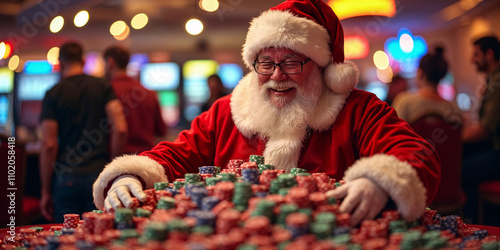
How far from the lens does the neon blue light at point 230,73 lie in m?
10.8

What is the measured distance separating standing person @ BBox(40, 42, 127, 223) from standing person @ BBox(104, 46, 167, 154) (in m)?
0.36

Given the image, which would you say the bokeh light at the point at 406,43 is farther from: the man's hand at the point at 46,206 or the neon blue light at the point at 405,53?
the man's hand at the point at 46,206

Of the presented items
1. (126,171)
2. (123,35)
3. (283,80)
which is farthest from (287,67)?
(123,35)

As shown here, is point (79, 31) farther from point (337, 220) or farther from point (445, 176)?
point (337, 220)

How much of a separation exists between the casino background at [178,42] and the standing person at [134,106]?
3443 millimetres

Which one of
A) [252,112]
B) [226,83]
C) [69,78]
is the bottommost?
[252,112]

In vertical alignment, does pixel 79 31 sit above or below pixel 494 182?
above

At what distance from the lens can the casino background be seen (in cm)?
853

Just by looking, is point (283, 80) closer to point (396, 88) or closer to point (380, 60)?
point (396, 88)

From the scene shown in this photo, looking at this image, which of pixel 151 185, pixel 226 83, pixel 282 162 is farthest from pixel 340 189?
pixel 226 83

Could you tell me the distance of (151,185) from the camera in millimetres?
2020

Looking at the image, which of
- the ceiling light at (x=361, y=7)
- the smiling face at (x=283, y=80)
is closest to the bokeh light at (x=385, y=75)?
the ceiling light at (x=361, y=7)

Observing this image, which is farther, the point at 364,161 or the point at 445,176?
the point at 445,176

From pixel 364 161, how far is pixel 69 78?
262 cm
